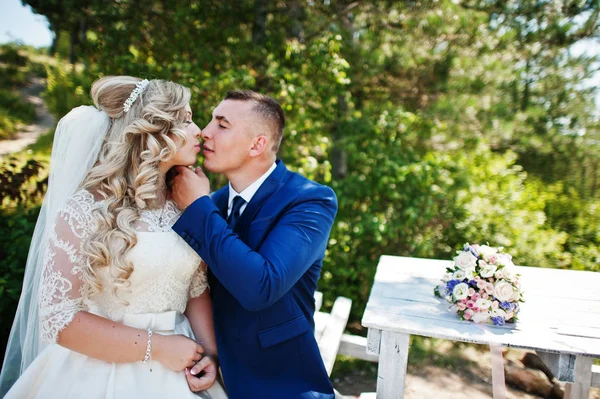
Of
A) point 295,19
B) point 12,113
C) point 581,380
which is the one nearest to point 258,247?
point 581,380

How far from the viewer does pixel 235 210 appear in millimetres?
2535

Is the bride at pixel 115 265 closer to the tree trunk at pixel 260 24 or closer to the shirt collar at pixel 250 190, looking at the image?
the shirt collar at pixel 250 190

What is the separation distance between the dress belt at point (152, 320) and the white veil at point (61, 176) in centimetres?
53

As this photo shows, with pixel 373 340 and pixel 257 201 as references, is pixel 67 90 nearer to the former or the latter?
pixel 257 201

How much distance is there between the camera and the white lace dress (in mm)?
1984

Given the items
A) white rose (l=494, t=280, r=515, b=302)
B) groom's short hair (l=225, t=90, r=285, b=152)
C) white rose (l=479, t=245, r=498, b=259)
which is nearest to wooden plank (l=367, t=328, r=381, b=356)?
white rose (l=494, t=280, r=515, b=302)

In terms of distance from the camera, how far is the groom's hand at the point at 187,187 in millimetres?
2244

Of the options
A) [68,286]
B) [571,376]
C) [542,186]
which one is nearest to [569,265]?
[542,186]

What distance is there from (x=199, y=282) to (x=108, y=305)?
0.47 meters

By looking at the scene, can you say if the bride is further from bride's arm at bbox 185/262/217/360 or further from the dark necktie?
the dark necktie

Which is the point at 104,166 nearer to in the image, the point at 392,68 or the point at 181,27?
the point at 181,27

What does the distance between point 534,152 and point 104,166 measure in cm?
683

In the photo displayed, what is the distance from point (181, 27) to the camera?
17.7 feet

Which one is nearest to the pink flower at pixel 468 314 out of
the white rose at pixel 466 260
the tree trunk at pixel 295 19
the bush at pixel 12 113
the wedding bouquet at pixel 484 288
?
the wedding bouquet at pixel 484 288
